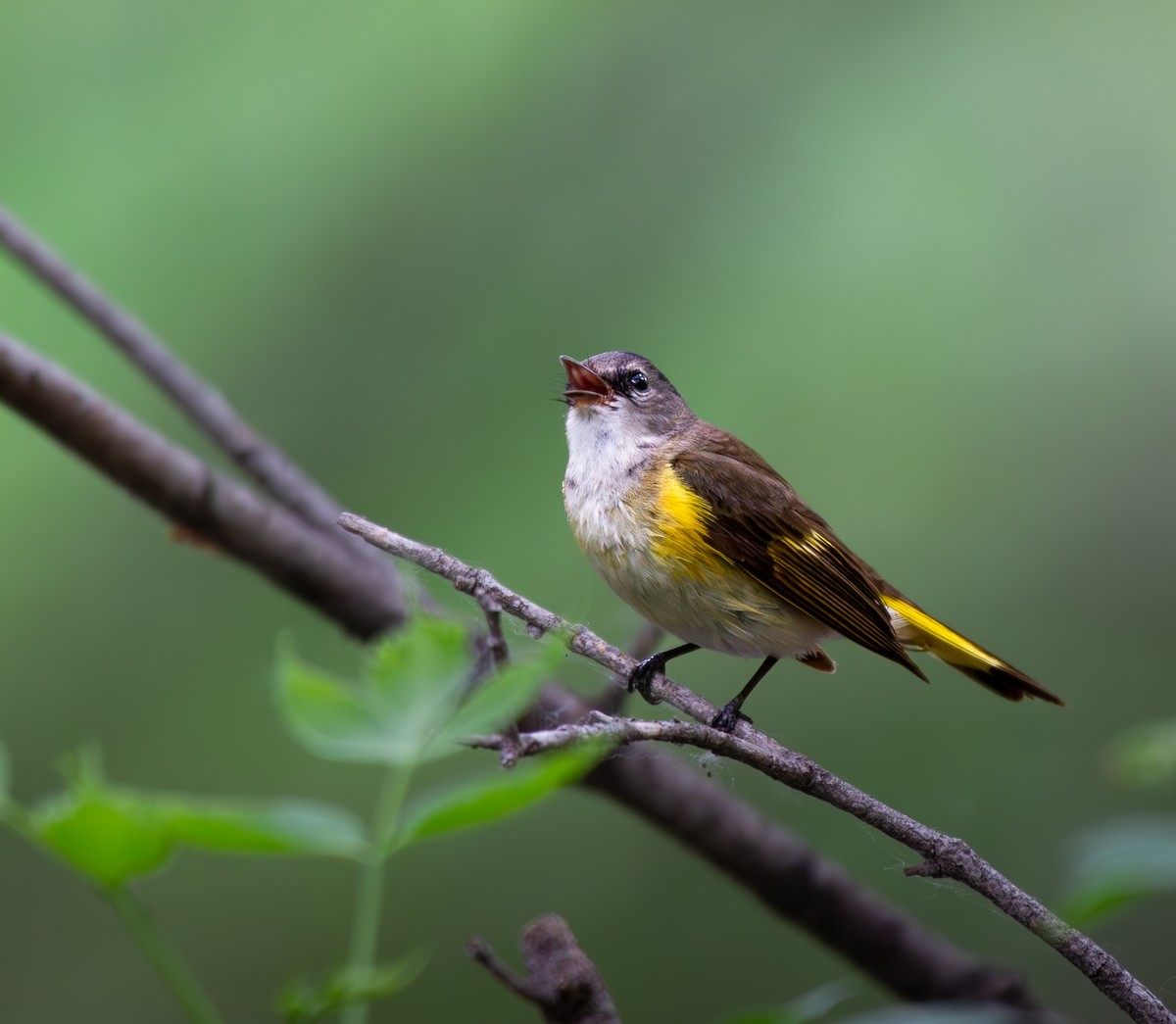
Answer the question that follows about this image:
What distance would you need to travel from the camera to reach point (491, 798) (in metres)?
0.48

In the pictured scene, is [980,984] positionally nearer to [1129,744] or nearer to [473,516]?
[1129,744]

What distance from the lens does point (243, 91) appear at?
3.25m

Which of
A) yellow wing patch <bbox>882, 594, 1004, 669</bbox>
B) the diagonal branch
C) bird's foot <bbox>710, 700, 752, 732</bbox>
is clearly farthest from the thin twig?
yellow wing patch <bbox>882, 594, 1004, 669</bbox>

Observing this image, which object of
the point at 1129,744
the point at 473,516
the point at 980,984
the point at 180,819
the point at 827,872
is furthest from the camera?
the point at 473,516

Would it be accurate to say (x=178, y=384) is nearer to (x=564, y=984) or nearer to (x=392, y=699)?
(x=564, y=984)

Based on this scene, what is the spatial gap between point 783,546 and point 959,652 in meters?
0.41

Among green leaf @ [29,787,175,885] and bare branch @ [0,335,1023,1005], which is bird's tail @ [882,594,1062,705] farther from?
green leaf @ [29,787,175,885]

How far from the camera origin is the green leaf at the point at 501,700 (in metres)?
0.48

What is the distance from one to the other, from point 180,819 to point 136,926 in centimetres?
17

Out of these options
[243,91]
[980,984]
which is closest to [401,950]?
[980,984]

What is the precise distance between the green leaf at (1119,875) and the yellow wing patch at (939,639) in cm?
139

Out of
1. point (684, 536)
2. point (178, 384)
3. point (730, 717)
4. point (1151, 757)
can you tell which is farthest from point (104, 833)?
point (178, 384)

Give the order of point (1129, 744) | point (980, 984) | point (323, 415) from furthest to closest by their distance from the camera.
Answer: point (323, 415) → point (980, 984) → point (1129, 744)

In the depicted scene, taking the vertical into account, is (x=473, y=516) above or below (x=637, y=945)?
above
